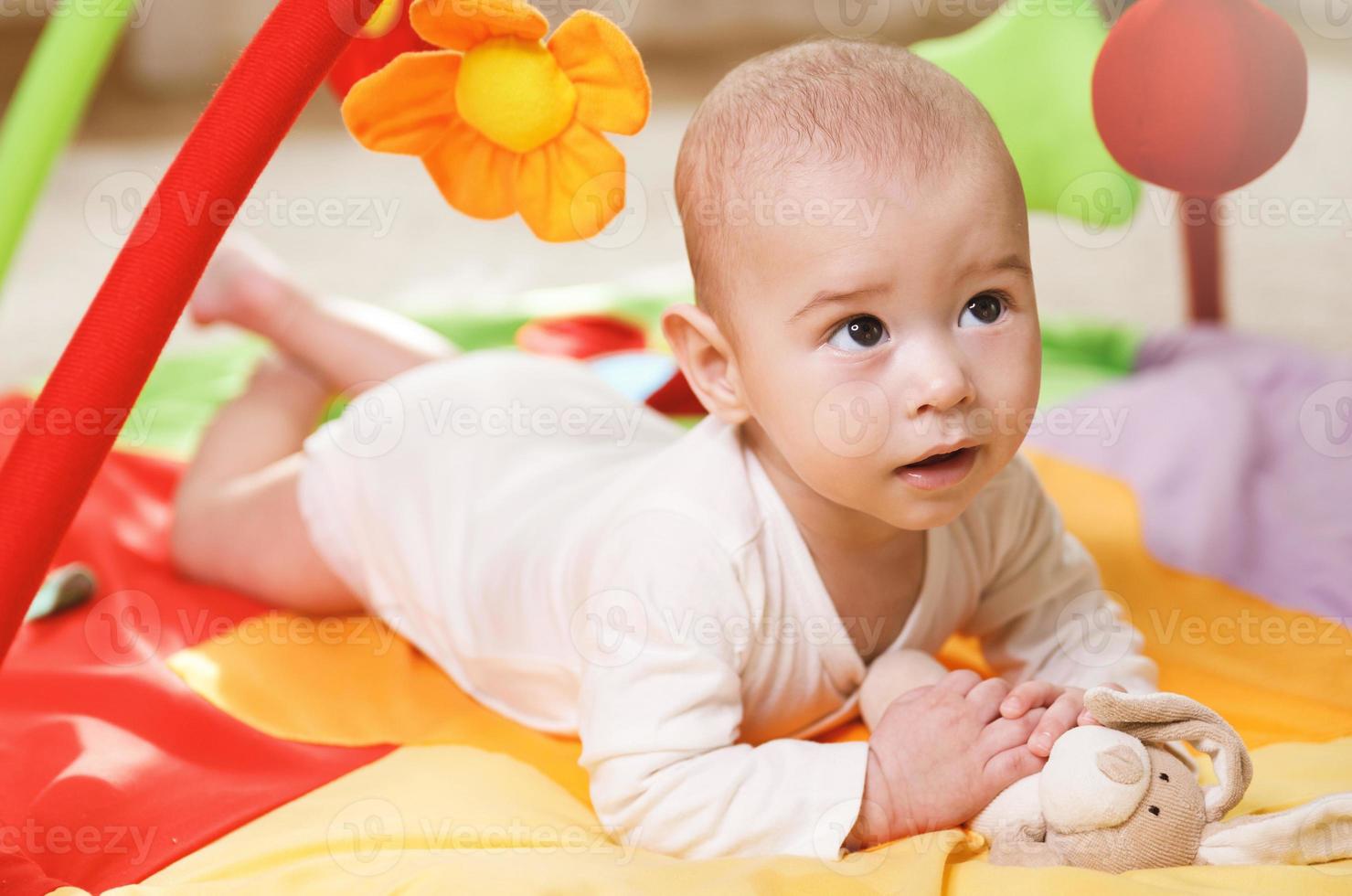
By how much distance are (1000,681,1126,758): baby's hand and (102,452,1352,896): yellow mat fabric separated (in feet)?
0.18

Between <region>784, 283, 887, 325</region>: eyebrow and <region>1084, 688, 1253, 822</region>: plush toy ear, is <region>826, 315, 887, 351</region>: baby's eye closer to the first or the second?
<region>784, 283, 887, 325</region>: eyebrow

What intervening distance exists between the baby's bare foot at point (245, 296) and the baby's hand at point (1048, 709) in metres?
0.67

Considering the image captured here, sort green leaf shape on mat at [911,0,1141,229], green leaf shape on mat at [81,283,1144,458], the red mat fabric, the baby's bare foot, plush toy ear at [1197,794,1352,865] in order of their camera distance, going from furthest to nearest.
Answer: green leaf shape on mat at [81,283,1144,458] < the baby's bare foot < green leaf shape on mat at [911,0,1141,229] < the red mat fabric < plush toy ear at [1197,794,1352,865]

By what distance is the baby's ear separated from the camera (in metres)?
0.68

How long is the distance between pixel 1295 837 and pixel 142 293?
54 cm

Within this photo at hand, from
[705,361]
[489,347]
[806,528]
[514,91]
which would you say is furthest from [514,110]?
[489,347]

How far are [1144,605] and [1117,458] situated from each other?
206 millimetres

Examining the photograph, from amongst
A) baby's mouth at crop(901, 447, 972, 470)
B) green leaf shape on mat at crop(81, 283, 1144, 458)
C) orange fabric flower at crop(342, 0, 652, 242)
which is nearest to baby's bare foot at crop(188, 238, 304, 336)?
green leaf shape on mat at crop(81, 283, 1144, 458)

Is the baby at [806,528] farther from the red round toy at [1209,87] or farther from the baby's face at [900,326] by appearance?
the red round toy at [1209,87]

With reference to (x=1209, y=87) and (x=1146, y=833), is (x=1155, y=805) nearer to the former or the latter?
(x=1146, y=833)

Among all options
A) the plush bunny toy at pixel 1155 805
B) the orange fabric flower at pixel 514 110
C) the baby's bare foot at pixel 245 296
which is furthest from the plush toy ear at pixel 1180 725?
the baby's bare foot at pixel 245 296

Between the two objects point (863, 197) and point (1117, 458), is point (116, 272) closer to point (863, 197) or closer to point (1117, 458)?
point (863, 197)

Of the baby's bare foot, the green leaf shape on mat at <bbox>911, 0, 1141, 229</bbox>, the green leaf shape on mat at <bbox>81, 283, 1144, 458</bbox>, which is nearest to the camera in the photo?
the green leaf shape on mat at <bbox>911, 0, 1141, 229</bbox>

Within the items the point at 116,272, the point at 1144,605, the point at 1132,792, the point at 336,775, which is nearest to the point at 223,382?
the point at 336,775
